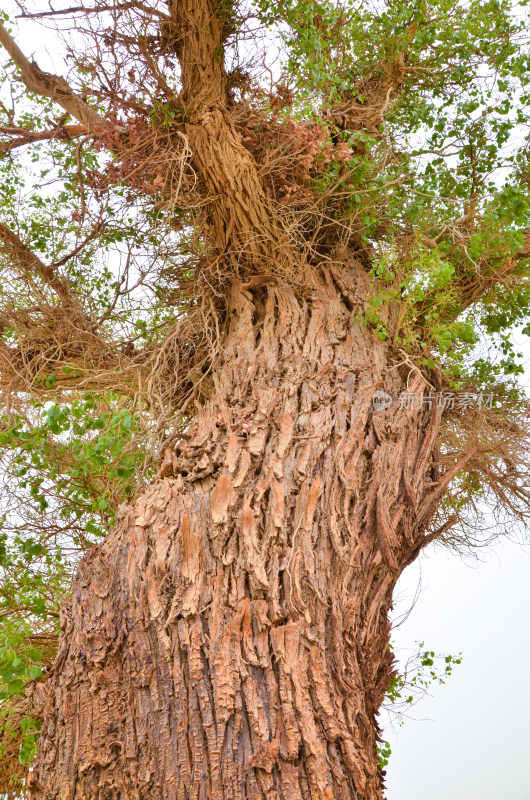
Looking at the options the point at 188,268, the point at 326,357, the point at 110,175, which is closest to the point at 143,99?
the point at 110,175

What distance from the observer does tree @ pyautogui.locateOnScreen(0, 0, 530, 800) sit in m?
2.09

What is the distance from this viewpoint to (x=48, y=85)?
3.50 meters

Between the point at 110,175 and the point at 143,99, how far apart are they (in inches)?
17.5

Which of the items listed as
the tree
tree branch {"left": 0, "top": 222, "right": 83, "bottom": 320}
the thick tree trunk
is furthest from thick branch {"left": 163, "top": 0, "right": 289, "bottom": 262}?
tree branch {"left": 0, "top": 222, "right": 83, "bottom": 320}

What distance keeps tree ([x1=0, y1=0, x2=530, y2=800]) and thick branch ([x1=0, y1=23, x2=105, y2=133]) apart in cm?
1

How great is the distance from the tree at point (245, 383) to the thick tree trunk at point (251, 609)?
11 mm

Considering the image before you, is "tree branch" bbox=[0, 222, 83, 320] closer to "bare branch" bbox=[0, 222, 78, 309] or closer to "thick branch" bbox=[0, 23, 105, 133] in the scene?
"bare branch" bbox=[0, 222, 78, 309]

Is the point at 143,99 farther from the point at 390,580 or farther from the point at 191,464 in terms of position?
the point at 390,580

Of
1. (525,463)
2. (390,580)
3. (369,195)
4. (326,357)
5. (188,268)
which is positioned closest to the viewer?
(390,580)

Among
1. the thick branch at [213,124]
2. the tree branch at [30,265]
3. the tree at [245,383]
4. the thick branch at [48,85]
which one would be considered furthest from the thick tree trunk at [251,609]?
the thick branch at [48,85]

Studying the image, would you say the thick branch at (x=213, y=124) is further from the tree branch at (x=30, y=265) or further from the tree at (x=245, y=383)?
the tree branch at (x=30, y=265)

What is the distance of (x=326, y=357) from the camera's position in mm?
3275

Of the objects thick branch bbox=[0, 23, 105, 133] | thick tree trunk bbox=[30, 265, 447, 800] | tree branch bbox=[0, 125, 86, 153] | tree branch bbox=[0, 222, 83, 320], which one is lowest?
thick tree trunk bbox=[30, 265, 447, 800]

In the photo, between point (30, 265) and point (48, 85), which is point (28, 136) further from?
point (30, 265)
